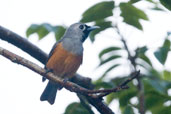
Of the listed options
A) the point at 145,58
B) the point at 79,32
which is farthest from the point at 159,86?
the point at 79,32

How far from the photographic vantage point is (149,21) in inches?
141

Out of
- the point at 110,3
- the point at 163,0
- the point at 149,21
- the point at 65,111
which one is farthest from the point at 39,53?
the point at 163,0

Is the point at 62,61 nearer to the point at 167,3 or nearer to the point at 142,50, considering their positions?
the point at 142,50

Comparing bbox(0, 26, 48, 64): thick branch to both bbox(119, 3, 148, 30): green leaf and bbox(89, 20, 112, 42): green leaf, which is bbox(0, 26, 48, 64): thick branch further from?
bbox(119, 3, 148, 30): green leaf

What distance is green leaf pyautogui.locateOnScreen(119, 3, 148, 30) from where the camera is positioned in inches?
141

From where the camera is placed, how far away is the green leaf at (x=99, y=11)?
3.56m

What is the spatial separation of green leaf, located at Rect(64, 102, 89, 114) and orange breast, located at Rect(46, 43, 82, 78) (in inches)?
43.5

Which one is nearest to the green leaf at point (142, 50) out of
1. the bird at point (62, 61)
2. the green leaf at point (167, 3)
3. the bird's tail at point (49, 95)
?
the bird at point (62, 61)

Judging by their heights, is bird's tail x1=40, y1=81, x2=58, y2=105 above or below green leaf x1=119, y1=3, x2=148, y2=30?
below

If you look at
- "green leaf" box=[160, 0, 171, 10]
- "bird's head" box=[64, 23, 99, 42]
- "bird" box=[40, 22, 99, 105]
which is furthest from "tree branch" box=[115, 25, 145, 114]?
"bird's head" box=[64, 23, 99, 42]

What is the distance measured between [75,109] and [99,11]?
1196mm

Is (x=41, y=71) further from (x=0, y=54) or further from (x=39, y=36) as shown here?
(x=39, y=36)

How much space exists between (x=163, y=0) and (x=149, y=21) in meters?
1.12

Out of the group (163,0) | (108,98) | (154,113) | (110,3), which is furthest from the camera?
(108,98)
